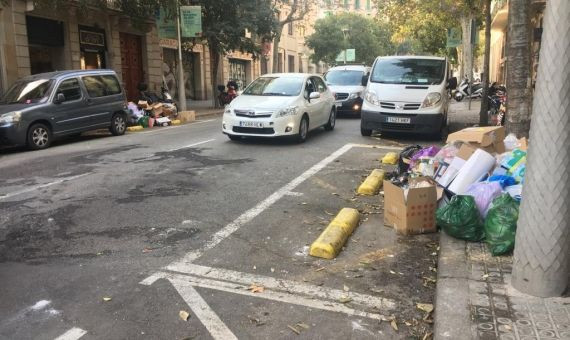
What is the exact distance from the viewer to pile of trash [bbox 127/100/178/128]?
16.9 m

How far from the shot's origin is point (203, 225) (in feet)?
18.7

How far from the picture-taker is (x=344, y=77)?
1916 centimetres

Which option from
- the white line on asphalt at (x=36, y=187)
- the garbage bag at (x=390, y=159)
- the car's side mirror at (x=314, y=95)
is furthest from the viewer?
the car's side mirror at (x=314, y=95)

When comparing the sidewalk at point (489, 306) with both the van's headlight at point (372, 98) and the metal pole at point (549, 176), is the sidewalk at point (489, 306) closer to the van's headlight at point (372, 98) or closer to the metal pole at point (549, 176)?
the metal pole at point (549, 176)

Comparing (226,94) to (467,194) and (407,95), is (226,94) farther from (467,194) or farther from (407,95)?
(467,194)

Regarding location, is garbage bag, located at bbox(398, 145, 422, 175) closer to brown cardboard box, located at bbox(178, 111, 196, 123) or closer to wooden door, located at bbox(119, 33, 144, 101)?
brown cardboard box, located at bbox(178, 111, 196, 123)

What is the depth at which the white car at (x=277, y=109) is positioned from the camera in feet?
36.0

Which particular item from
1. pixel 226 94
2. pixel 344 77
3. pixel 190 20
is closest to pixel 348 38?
pixel 226 94

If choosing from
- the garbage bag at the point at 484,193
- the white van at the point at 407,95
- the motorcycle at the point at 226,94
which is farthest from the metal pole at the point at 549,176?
the motorcycle at the point at 226,94

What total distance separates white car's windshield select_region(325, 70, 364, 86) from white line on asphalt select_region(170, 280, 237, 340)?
50.9ft

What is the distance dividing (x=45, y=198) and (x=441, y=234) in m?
5.06

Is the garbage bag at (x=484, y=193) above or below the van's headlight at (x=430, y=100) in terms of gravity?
below

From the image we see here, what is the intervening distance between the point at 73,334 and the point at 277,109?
8.03 meters

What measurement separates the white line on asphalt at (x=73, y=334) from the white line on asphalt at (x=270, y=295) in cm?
76
